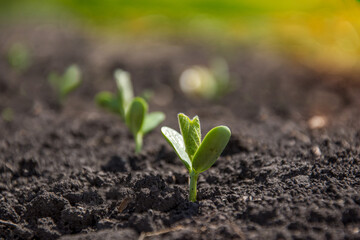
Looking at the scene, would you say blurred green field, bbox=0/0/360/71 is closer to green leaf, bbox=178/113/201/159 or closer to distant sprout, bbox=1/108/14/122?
green leaf, bbox=178/113/201/159

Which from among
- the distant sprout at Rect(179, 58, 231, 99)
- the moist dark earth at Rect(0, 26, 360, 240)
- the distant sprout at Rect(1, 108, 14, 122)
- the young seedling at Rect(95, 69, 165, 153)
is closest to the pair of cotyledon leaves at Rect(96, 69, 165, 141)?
the young seedling at Rect(95, 69, 165, 153)

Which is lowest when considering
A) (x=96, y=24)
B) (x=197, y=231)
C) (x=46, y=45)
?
(x=197, y=231)

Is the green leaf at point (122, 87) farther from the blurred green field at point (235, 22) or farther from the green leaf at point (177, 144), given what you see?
the blurred green field at point (235, 22)

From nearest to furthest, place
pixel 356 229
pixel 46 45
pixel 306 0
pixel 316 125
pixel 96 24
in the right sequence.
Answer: pixel 356 229, pixel 316 125, pixel 46 45, pixel 306 0, pixel 96 24

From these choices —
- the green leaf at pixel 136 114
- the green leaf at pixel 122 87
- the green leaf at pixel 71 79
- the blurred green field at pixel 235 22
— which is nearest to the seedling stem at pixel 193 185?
the green leaf at pixel 136 114

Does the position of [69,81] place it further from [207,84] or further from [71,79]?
[207,84]

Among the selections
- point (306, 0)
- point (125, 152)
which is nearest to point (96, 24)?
point (306, 0)

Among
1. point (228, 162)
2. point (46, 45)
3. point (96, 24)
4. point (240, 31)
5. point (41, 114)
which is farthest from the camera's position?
point (96, 24)

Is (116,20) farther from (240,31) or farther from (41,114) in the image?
(41,114)
